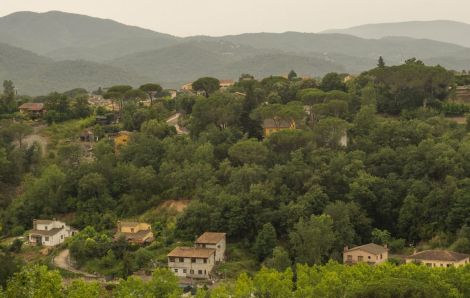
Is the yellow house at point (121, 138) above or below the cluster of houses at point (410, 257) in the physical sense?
above

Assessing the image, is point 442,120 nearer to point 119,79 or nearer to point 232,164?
point 232,164

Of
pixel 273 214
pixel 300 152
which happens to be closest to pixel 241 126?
pixel 300 152

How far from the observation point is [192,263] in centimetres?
3606

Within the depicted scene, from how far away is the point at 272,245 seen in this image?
36.9 metres

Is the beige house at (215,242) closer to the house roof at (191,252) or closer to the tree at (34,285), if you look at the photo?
the house roof at (191,252)

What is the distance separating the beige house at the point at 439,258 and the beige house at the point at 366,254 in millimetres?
1346

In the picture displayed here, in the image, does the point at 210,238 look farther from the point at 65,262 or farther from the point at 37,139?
the point at 37,139

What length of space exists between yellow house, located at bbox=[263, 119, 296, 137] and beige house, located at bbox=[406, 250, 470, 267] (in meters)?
16.0

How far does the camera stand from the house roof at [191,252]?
35.9 m

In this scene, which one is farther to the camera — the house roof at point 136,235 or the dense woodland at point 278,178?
the house roof at point 136,235

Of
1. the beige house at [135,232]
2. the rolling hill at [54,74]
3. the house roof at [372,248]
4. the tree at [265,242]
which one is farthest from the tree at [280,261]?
the rolling hill at [54,74]

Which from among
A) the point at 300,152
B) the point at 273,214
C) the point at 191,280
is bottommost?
the point at 191,280

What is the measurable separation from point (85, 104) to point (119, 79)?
82.9 meters

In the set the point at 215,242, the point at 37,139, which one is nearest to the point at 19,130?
the point at 37,139
